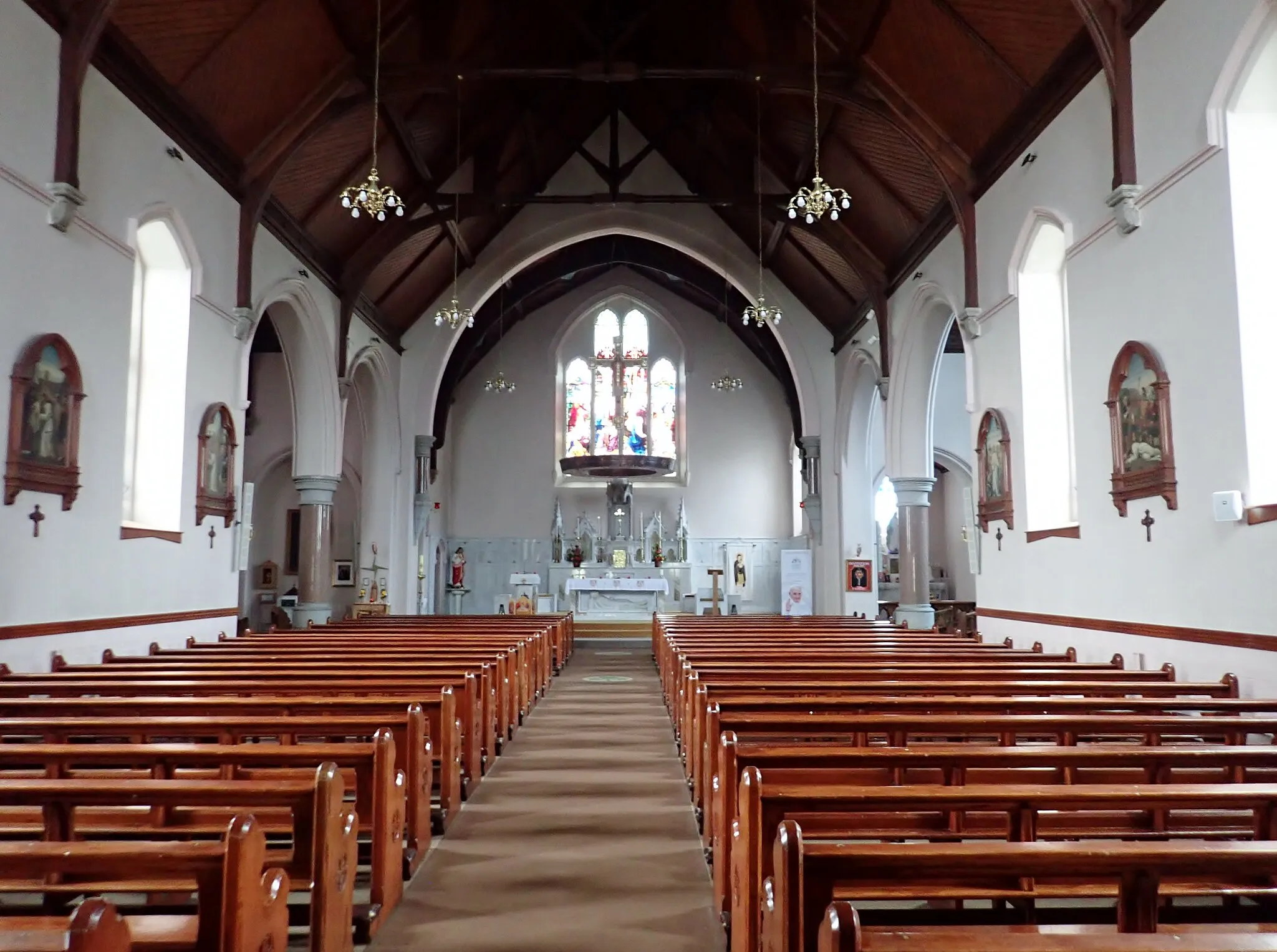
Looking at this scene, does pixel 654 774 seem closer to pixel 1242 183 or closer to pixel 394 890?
pixel 394 890

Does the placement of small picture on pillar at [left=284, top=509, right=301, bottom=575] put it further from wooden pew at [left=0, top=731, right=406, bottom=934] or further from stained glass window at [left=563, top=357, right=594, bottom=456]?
wooden pew at [left=0, top=731, right=406, bottom=934]

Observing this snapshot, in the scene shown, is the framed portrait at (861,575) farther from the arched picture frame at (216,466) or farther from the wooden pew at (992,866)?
the wooden pew at (992,866)

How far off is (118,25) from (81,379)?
2.76m

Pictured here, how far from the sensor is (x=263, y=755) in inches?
118

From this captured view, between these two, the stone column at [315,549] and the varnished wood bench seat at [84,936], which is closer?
the varnished wood bench seat at [84,936]

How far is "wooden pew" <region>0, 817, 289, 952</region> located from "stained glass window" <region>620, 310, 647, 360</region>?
1940cm

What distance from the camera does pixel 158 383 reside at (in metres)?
8.91

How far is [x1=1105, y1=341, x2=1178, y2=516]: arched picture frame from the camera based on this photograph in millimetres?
6266

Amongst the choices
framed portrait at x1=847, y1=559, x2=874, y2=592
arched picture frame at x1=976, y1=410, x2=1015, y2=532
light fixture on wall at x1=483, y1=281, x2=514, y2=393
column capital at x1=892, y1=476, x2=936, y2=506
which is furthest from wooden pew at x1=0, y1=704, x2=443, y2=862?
light fixture on wall at x1=483, y1=281, x2=514, y2=393

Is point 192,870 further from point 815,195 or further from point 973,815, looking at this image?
point 815,195

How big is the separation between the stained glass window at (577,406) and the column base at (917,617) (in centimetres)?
962

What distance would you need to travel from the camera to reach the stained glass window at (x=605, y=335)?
21.1m

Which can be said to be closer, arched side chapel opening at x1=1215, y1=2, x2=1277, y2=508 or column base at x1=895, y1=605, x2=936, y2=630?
arched side chapel opening at x1=1215, y1=2, x2=1277, y2=508

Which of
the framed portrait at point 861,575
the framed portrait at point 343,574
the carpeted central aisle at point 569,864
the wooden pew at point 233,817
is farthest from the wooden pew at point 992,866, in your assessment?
the framed portrait at point 343,574
